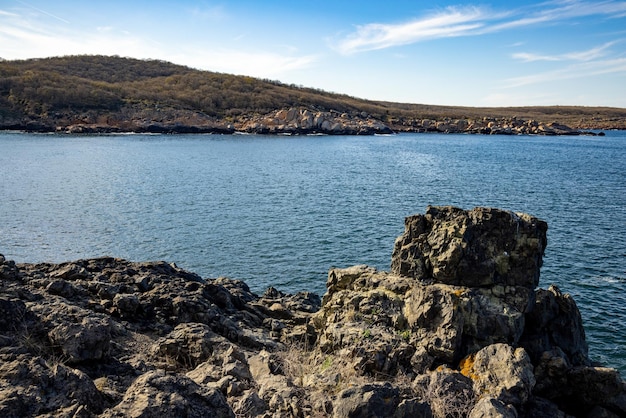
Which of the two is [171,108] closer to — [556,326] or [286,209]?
[286,209]

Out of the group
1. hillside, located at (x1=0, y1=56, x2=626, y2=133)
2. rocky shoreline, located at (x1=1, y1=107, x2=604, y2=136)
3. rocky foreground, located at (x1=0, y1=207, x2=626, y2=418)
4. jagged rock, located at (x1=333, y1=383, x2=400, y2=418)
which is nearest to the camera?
rocky foreground, located at (x1=0, y1=207, x2=626, y2=418)

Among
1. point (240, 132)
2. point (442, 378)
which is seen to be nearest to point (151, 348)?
point (442, 378)

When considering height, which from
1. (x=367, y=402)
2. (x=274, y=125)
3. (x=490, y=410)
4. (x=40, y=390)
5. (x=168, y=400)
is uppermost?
(x=274, y=125)

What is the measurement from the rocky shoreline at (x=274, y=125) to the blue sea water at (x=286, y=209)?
142 ft

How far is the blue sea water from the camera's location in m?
27.3

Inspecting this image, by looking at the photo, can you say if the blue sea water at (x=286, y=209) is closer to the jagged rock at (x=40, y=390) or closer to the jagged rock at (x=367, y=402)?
the jagged rock at (x=367, y=402)

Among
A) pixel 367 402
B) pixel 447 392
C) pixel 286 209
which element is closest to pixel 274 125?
pixel 286 209

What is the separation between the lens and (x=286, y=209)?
42.7 m

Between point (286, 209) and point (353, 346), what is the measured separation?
32021 mm

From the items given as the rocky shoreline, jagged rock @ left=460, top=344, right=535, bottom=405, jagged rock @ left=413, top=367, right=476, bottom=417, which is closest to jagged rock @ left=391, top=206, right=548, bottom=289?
jagged rock @ left=460, top=344, right=535, bottom=405

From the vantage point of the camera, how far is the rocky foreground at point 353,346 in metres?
7.71

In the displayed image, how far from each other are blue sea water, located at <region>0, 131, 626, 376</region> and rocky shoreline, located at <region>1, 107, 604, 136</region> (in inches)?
1709

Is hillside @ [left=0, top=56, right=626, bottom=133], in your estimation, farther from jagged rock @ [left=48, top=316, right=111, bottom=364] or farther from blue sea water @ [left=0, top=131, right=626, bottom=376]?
jagged rock @ [left=48, top=316, right=111, bottom=364]

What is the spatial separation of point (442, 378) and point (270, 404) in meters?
3.54
